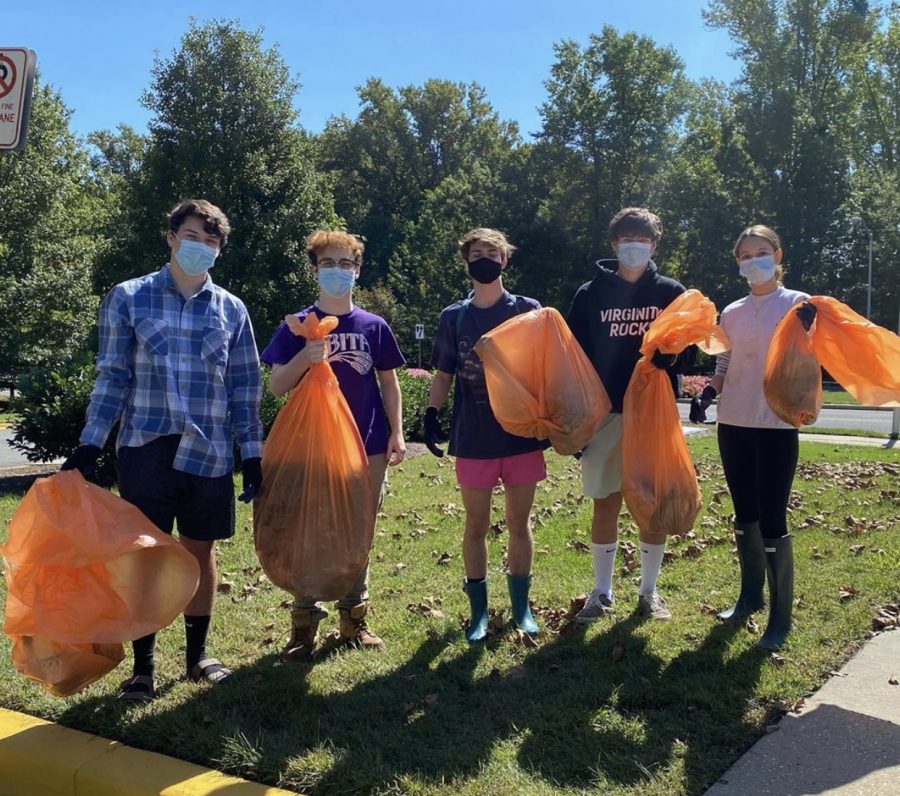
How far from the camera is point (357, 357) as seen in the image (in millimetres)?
3697

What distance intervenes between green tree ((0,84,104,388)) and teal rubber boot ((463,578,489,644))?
16.8 m

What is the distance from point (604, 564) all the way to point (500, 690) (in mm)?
1075

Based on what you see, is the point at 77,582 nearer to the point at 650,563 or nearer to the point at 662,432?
the point at 662,432

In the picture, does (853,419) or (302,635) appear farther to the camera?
(853,419)

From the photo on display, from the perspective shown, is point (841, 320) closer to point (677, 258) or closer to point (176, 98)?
point (176, 98)

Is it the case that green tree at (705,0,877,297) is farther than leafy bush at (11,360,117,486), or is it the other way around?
green tree at (705,0,877,297)

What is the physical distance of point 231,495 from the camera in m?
3.38

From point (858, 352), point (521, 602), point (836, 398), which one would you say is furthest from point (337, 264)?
point (836, 398)

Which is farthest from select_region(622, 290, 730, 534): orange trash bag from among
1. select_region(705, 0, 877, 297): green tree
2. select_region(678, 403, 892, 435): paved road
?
select_region(705, 0, 877, 297): green tree

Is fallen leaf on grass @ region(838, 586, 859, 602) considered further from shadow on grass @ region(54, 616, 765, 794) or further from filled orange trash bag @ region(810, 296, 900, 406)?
filled orange trash bag @ region(810, 296, 900, 406)

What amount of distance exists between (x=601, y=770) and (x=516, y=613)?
51.6 inches

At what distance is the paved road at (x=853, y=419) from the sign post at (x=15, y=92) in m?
11.6

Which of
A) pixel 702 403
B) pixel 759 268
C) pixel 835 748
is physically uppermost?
pixel 759 268

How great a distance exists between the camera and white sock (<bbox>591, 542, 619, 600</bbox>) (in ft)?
13.6
